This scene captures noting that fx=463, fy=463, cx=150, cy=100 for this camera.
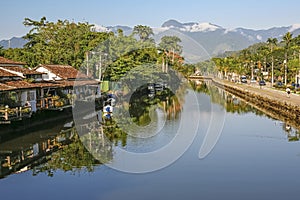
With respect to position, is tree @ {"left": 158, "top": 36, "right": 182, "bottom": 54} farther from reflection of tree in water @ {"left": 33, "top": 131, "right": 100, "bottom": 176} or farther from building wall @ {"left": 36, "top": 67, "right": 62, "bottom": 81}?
reflection of tree in water @ {"left": 33, "top": 131, "right": 100, "bottom": 176}

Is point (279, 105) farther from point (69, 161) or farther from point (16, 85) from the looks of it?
point (69, 161)

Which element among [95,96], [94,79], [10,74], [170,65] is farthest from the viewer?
[170,65]

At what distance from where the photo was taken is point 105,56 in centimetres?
4797

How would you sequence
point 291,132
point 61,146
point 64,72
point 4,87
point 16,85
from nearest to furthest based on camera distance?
point 61,146 → point 4,87 → point 291,132 → point 16,85 → point 64,72

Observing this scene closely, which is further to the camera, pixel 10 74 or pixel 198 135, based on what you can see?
pixel 10 74

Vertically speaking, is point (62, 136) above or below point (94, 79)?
below

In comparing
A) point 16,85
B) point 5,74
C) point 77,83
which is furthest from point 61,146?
point 77,83

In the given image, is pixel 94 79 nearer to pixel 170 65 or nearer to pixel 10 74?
pixel 10 74

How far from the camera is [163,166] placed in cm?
1839

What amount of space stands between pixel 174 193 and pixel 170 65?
68.5 meters

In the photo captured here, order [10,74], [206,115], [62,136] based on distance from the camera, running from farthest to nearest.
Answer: [206,115] < [10,74] < [62,136]

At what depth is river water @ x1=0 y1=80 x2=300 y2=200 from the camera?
1480 centimetres

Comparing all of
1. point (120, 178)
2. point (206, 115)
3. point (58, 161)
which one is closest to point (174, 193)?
point (120, 178)

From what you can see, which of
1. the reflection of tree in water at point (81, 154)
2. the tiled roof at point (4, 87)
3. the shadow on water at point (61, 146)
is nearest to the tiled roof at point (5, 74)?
the tiled roof at point (4, 87)
